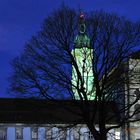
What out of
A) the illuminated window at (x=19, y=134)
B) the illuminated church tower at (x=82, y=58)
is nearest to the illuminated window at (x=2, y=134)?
the illuminated window at (x=19, y=134)

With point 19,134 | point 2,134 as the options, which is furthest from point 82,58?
point 2,134

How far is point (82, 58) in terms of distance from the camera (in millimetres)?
47000

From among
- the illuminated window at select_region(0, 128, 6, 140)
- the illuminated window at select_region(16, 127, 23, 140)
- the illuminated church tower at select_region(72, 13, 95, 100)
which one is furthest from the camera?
the illuminated window at select_region(16, 127, 23, 140)

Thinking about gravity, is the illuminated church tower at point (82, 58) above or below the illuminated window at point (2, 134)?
above

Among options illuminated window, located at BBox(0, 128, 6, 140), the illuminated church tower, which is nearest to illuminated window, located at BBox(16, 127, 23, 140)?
illuminated window, located at BBox(0, 128, 6, 140)

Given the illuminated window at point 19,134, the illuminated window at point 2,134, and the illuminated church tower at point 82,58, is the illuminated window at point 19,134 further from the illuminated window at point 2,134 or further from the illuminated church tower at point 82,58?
the illuminated church tower at point 82,58

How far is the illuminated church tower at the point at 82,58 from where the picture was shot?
152 ft

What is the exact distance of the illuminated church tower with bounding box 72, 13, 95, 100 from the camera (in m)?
46.3

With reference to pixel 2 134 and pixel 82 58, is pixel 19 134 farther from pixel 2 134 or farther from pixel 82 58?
pixel 82 58

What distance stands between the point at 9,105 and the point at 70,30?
41.6m

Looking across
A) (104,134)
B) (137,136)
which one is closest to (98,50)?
(104,134)

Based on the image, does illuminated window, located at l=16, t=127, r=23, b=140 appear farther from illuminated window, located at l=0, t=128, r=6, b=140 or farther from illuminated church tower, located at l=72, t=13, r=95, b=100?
illuminated church tower, located at l=72, t=13, r=95, b=100

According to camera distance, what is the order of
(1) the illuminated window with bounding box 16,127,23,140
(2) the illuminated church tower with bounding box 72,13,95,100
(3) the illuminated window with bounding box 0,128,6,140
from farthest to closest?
(1) the illuminated window with bounding box 16,127,23,140, (3) the illuminated window with bounding box 0,128,6,140, (2) the illuminated church tower with bounding box 72,13,95,100

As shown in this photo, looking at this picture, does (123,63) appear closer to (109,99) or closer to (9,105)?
(109,99)
